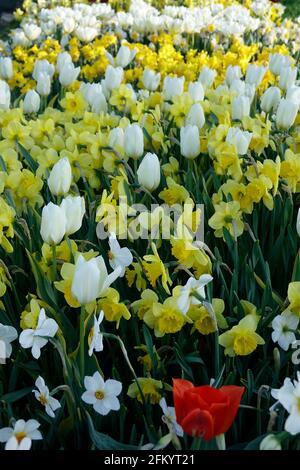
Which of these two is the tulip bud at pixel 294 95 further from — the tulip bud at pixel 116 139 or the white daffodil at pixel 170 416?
the white daffodil at pixel 170 416

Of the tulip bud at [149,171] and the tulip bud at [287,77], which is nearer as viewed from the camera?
the tulip bud at [149,171]

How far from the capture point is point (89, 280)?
131cm

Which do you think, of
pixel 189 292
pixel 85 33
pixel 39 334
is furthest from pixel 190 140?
pixel 85 33

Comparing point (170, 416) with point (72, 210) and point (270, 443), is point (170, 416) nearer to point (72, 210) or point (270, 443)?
point (270, 443)

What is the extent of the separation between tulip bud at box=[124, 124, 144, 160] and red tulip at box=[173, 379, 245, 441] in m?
1.20

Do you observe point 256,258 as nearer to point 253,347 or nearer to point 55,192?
point 253,347

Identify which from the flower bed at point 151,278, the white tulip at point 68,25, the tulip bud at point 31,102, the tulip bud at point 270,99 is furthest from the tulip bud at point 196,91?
the white tulip at point 68,25

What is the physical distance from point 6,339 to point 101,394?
284mm

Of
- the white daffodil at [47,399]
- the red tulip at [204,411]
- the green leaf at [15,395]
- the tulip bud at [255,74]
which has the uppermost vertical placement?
the red tulip at [204,411]

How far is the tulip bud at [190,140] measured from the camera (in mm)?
2088

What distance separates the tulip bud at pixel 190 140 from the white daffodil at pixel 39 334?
942 mm

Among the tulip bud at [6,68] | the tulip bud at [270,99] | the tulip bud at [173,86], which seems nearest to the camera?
the tulip bud at [270,99]

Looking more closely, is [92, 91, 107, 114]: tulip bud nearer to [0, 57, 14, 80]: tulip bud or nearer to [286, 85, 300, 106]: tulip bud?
[286, 85, 300, 106]: tulip bud

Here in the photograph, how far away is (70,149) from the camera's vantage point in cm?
230
